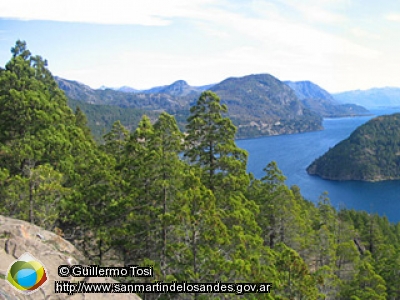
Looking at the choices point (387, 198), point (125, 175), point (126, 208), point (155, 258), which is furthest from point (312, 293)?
point (387, 198)

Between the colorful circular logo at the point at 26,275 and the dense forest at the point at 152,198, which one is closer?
the colorful circular logo at the point at 26,275

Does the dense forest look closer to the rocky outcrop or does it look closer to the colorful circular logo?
the rocky outcrop

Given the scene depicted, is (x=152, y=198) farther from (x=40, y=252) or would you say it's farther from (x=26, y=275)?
(x=26, y=275)

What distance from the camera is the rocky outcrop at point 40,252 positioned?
10984 mm

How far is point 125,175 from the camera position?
64.6 ft

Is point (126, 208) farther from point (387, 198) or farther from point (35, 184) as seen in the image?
point (387, 198)

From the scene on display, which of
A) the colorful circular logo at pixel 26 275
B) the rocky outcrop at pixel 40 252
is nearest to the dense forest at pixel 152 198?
the rocky outcrop at pixel 40 252

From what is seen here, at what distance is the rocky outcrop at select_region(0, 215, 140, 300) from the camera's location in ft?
36.0

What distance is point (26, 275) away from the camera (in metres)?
10.4

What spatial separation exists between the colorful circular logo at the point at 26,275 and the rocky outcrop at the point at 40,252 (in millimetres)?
171

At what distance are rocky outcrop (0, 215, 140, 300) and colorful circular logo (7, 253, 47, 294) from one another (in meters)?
0.17

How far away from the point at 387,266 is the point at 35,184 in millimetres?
34320

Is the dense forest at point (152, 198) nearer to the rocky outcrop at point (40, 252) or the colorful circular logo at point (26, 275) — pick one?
the rocky outcrop at point (40, 252)

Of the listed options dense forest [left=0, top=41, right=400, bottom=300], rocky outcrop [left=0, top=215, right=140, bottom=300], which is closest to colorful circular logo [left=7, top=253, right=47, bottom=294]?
rocky outcrop [left=0, top=215, right=140, bottom=300]
